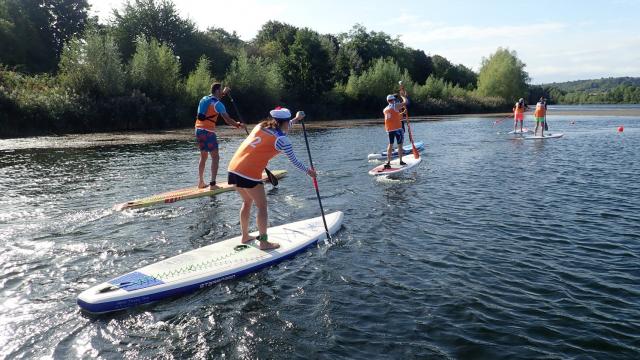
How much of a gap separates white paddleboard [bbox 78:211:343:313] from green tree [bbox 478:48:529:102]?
317 feet

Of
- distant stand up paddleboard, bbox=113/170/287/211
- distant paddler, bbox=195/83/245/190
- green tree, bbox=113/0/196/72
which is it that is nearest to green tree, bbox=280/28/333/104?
green tree, bbox=113/0/196/72

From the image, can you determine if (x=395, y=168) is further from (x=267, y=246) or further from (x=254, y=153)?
(x=254, y=153)

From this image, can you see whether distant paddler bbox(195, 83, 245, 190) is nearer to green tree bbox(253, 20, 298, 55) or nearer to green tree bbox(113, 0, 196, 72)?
green tree bbox(113, 0, 196, 72)

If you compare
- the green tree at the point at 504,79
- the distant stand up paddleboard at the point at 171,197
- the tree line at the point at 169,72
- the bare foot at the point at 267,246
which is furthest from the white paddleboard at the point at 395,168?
the green tree at the point at 504,79

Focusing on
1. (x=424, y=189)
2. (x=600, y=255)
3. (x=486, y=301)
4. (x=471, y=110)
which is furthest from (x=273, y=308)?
(x=471, y=110)

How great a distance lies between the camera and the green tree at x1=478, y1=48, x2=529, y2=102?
95.4 meters

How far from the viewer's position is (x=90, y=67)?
38.8 meters

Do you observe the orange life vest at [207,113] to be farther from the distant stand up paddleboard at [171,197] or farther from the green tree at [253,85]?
the green tree at [253,85]

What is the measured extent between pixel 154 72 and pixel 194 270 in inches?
1636

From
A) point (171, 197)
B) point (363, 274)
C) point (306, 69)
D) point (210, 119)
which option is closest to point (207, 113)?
point (210, 119)

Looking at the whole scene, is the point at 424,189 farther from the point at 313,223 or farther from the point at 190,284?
the point at 190,284

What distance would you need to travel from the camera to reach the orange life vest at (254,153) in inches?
309

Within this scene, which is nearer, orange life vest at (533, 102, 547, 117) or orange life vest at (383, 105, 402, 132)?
orange life vest at (383, 105, 402, 132)

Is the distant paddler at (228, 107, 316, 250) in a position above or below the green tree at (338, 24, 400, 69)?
below
